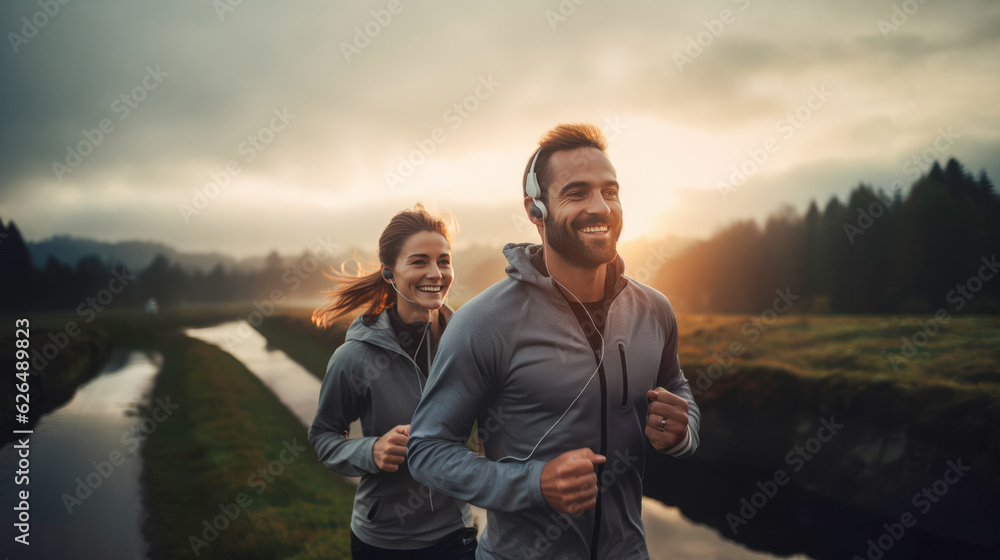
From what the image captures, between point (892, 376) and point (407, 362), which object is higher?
point (407, 362)

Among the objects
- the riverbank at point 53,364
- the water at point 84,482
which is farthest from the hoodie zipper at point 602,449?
the riverbank at point 53,364

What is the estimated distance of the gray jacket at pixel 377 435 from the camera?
160 inches

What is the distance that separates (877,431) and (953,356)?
4.83 meters

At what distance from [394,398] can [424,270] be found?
1.04 metres

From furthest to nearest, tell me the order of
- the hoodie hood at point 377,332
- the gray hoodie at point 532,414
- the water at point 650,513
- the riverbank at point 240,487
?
the water at point 650,513 < the riverbank at point 240,487 < the hoodie hood at point 377,332 < the gray hoodie at point 532,414

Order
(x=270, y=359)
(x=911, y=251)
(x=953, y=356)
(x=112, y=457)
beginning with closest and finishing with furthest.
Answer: (x=953, y=356) < (x=112, y=457) < (x=911, y=251) < (x=270, y=359)

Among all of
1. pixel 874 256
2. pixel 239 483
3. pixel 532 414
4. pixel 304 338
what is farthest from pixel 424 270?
pixel 304 338

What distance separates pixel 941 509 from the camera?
1264 cm

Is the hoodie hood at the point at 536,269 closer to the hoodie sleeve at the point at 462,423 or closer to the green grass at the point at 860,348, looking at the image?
the hoodie sleeve at the point at 462,423

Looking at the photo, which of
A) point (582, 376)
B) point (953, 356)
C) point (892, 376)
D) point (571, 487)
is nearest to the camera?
point (571, 487)

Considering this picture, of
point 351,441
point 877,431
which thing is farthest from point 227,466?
point 877,431

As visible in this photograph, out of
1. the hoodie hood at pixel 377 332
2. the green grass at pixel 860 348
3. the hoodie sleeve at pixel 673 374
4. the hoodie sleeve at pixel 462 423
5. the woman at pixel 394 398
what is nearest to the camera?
the hoodie sleeve at pixel 462 423

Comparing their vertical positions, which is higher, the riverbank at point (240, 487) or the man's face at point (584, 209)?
the man's face at point (584, 209)

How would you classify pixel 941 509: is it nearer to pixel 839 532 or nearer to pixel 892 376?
pixel 839 532
